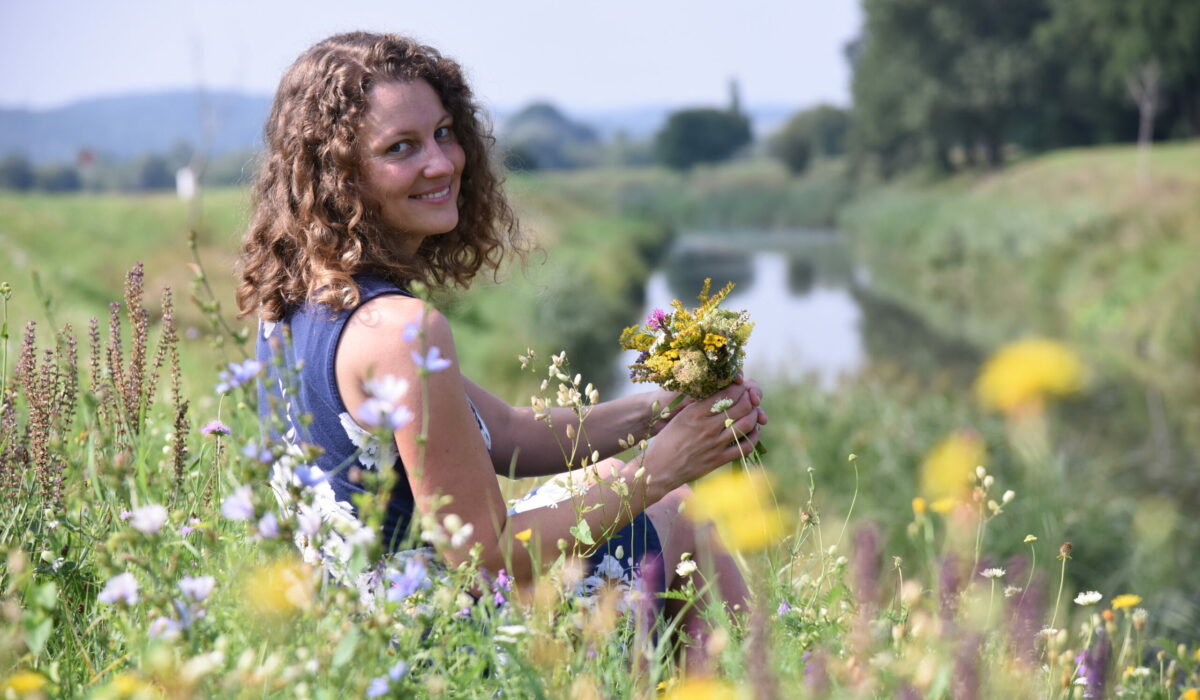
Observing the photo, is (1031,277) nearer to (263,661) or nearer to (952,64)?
(263,661)

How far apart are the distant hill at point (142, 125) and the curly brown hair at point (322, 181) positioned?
0.27 metres

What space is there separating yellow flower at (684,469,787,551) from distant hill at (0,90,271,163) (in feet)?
4.40

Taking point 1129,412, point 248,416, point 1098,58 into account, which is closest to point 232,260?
point 248,416

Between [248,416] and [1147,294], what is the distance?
15008 mm

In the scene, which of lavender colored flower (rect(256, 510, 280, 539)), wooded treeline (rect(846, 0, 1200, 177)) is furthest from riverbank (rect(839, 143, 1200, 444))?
lavender colored flower (rect(256, 510, 280, 539))

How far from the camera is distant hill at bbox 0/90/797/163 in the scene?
26.1 m

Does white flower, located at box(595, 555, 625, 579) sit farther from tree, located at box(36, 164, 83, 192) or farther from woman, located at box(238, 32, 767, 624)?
tree, located at box(36, 164, 83, 192)

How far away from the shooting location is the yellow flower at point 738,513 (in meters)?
2.05

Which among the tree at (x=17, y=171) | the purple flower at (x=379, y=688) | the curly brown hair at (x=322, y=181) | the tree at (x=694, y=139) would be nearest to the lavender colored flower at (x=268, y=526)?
the purple flower at (x=379, y=688)

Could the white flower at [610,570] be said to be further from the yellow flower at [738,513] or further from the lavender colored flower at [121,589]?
the lavender colored flower at [121,589]

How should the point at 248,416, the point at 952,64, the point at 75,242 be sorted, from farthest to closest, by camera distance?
the point at 952,64 < the point at 75,242 < the point at 248,416

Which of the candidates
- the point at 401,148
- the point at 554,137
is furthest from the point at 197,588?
the point at 554,137

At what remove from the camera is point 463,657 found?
1.64 m

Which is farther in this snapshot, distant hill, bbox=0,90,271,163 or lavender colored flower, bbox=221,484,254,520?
distant hill, bbox=0,90,271,163
